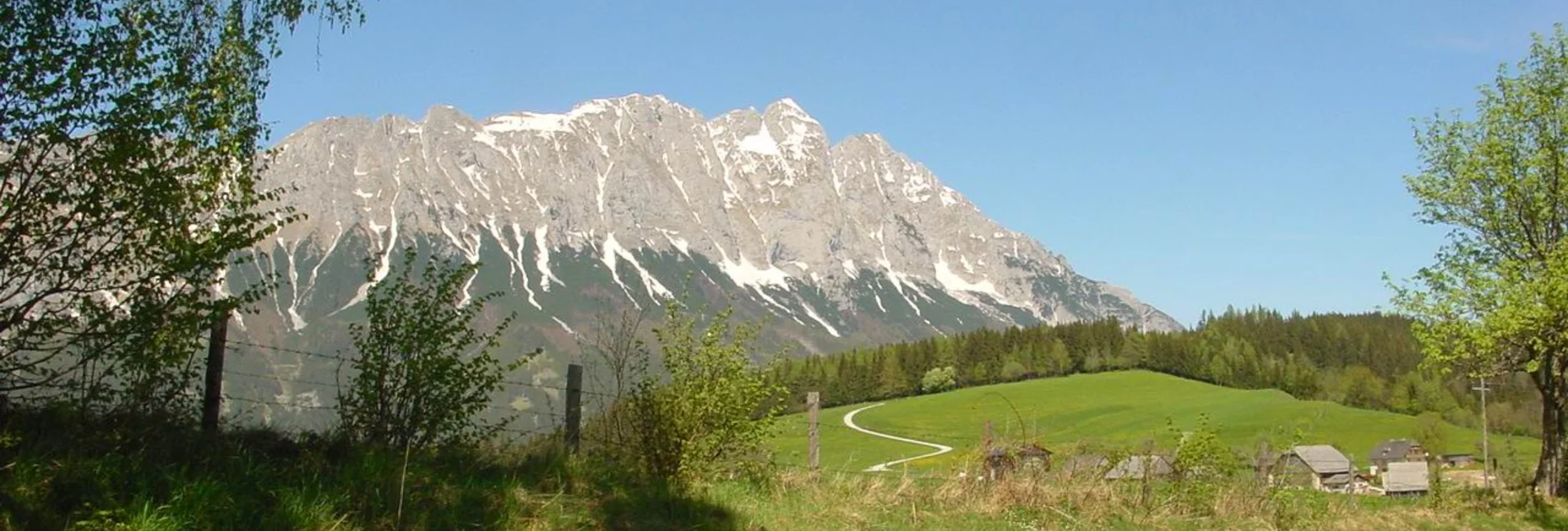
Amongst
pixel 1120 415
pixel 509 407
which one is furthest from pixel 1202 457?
pixel 1120 415

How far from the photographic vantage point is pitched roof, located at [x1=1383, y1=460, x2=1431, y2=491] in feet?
114

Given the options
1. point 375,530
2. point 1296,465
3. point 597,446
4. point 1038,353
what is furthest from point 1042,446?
point 1038,353

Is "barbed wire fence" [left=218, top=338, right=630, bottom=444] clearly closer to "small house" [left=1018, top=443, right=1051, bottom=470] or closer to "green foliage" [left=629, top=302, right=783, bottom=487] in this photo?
"green foliage" [left=629, top=302, right=783, bottom=487]

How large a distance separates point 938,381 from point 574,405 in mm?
132311

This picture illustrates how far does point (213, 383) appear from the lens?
33.0ft

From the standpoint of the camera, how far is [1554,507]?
20.6 m

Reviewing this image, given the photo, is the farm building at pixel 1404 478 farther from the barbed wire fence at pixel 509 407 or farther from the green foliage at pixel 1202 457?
the barbed wire fence at pixel 509 407

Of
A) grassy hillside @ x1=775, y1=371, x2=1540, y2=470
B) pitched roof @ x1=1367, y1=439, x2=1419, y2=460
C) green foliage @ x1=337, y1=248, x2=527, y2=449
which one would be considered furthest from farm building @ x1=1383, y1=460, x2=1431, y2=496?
pitched roof @ x1=1367, y1=439, x2=1419, y2=460

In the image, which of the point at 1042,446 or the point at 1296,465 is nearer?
the point at 1042,446

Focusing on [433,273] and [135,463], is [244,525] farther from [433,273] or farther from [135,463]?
[433,273]

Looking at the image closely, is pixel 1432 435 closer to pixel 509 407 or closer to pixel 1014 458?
pixel 1014 458

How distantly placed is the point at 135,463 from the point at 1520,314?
21626 millimetres

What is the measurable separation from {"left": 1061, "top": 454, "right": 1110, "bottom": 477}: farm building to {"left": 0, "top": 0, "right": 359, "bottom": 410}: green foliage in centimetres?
1066

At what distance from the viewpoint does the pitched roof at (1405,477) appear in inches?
1371
